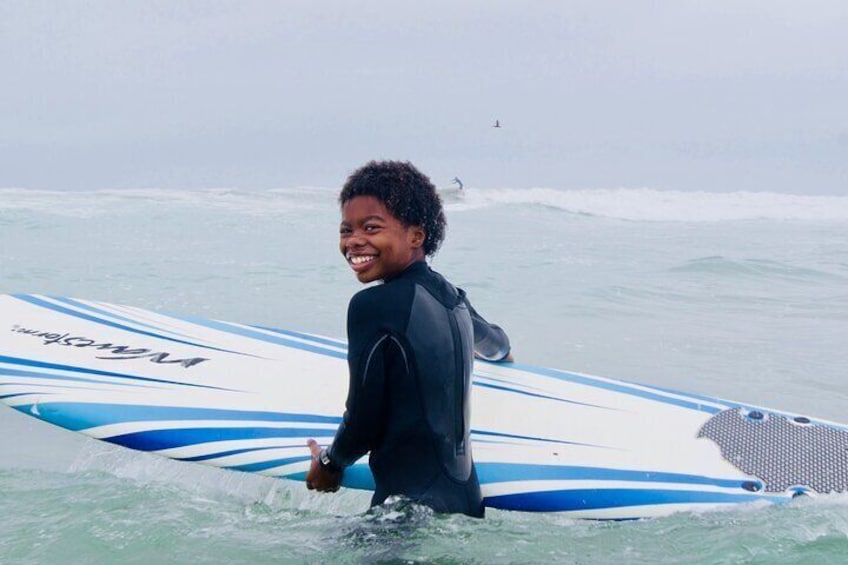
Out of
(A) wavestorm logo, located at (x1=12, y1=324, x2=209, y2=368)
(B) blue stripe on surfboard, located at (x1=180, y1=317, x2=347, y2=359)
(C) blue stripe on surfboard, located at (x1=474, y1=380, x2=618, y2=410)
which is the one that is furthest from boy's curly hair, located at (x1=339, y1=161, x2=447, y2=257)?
(A) wavestorm logo, located at (x1=12, y1=324, x2=209, y2=368)

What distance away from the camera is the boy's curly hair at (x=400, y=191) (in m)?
2.30

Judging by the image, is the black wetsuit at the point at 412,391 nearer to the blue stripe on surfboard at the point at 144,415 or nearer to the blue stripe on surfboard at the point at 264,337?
the blue stripe on surfboard at the point at 144,415

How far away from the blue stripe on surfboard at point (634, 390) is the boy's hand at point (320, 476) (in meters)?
1.41

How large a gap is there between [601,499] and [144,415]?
1642mm

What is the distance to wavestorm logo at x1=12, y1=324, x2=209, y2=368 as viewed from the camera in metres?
Answer: 3.77

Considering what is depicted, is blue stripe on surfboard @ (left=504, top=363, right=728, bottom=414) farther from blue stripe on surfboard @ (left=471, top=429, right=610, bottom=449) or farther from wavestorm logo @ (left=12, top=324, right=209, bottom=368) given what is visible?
wavestorm logo @ (left=12, top=324, right=209, bottom=368)

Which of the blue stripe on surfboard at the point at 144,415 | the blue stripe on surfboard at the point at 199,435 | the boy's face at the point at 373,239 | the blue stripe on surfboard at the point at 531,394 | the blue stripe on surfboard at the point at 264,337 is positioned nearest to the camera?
the boy's face at the point at 373,239

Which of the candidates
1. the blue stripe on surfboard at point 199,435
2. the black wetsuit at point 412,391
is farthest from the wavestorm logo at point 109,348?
the black wetsuit at point 412,391

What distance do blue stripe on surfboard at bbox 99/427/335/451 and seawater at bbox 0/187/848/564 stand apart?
210mm

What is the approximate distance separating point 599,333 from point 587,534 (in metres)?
4.46

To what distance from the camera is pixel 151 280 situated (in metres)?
9.44

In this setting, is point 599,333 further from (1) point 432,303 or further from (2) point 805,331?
(1) point 432,303

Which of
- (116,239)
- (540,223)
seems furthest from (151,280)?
(540,223)

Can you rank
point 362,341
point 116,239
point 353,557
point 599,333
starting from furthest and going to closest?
1. point 116,239
2. point 599,333
3. point 353,557
4. point 362,341
